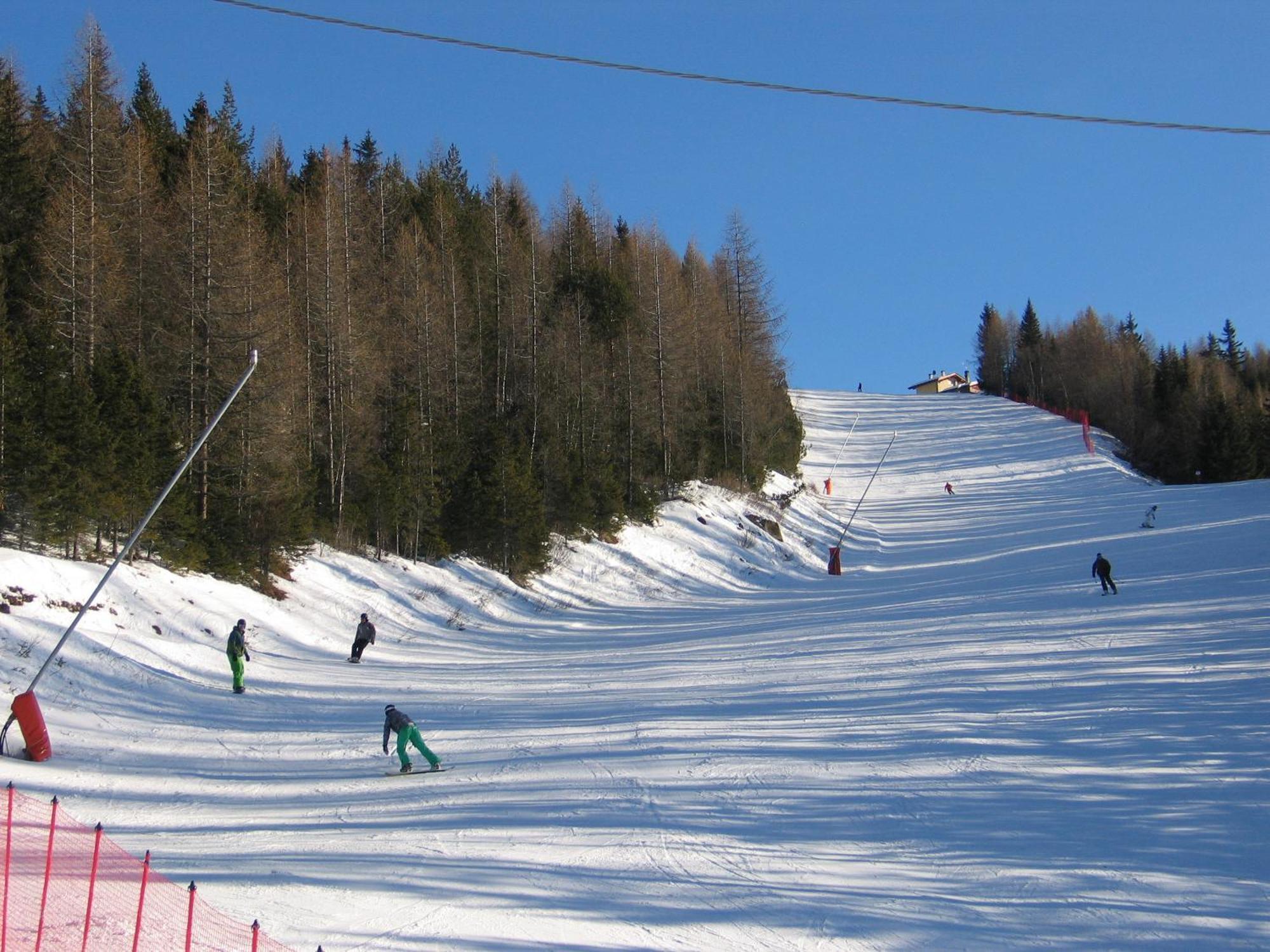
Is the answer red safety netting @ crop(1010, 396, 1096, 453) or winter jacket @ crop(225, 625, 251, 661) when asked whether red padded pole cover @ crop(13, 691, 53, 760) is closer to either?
winter jacket @ crop(225, 625, 251, 661)

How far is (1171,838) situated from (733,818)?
13.7 feet

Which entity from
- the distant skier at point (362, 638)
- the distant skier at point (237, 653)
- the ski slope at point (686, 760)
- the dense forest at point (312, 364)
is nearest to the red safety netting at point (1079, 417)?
the dense forest at point (312, 364)

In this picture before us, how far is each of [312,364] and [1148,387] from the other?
91.2 metres

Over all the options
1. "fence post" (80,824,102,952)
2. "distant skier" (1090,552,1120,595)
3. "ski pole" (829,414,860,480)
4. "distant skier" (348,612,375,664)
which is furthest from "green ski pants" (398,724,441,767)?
"ski pole" (829,414,860,480)

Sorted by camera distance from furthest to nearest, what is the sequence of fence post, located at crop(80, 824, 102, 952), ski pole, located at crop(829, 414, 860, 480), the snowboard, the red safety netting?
1. ski pole, located at crop(829, 414, 860, 480)
2. the red safety netting
3. the snowboard
4. fence post, located at crop(80, 824, 102, 952)

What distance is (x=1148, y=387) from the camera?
96.6 meters

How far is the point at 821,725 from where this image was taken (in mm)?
13305

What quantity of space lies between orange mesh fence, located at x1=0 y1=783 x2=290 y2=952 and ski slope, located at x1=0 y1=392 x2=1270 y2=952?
1.33 ft

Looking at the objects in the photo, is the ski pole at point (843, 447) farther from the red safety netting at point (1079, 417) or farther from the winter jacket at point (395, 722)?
the winter jacket at point (395, 722)

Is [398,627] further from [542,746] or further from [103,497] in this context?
[542,746]

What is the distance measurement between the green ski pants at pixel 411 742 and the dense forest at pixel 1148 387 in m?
74.1

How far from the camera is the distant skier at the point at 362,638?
19.4m

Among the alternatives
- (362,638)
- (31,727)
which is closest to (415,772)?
(31,727)

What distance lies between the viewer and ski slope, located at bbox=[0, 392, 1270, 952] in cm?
747
